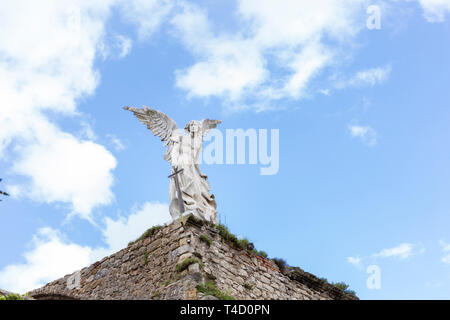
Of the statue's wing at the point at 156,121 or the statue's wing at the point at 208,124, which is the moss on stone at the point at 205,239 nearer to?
the statue's wing at the point at 156,121

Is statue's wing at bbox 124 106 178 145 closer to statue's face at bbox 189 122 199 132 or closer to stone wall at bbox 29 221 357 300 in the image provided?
statue's face at bbox 189 122 199 132

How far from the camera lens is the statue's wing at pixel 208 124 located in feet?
41.0

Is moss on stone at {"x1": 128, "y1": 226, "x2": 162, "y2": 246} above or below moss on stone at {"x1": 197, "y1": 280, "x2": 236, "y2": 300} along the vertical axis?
above

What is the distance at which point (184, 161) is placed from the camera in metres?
11.5

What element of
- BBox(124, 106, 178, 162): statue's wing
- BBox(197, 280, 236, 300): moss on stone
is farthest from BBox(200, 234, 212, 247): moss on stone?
BBox(124, 106, 178, 162): statue's wing

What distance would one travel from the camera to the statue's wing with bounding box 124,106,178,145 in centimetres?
1208

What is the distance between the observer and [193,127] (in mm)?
12188

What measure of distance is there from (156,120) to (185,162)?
48.6 inches

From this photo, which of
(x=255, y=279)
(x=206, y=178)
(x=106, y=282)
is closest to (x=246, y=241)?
(x=255, y=279)

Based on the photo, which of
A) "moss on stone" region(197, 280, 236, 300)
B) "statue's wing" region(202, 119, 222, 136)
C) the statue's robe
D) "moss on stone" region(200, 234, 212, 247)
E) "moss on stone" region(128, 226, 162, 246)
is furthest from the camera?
"statue's wing" region(202, 119, 222, 136)

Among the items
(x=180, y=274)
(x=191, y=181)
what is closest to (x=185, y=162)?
(x=191, y=181)

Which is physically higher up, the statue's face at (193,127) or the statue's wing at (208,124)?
the statue's wing at (208,124)

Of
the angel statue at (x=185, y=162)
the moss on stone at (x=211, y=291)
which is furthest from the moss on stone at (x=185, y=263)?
the angel statue at (x=185, y=162)

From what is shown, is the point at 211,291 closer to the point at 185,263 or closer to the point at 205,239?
the point at 185,263
